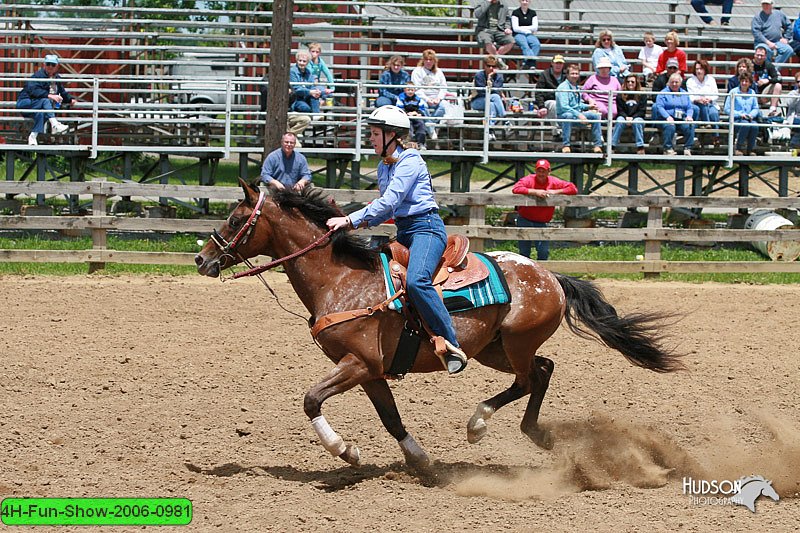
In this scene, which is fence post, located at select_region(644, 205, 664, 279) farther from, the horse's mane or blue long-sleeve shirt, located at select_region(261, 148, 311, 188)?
the horse's mane

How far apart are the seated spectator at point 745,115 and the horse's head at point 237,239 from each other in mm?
13121

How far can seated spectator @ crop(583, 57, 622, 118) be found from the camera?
1794cm

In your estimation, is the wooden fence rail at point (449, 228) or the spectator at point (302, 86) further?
the spectator at point (302, 86)

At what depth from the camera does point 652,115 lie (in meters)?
18.2

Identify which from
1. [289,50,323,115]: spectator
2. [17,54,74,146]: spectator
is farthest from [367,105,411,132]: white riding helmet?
[17,54,74,146]: spectator

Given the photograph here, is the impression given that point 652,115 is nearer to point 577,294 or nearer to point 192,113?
point 192,113

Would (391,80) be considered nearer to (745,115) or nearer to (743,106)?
(745,115)

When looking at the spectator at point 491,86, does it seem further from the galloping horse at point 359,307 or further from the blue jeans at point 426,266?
the blue jeans at point 426,266

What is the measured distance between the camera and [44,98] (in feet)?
60.0

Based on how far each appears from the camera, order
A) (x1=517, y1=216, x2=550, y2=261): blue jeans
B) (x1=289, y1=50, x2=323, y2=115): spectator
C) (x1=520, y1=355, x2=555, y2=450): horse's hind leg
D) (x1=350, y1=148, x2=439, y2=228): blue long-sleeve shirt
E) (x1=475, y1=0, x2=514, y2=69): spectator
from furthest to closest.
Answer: (x1=475, y1=0, x2=514, y2=69): spectator < (x1=289, y1=50, x2=323, y2=115): spectator < (x1=517, y1=216, x2=550, y2=261): blue jeans < (x1=520, y1=355, x2=555, y2=450): horse's hind leg < (x1=350, y1=148, x2=439, y2=228): blue long-sleeve shirt

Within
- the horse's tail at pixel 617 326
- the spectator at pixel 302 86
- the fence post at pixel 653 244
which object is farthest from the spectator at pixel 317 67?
the horse's tail at pixel 617 326

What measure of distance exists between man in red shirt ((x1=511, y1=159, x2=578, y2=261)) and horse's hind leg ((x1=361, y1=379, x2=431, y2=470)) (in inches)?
297

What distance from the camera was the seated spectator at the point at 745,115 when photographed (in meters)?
18.7

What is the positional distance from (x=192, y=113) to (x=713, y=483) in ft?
47.4
